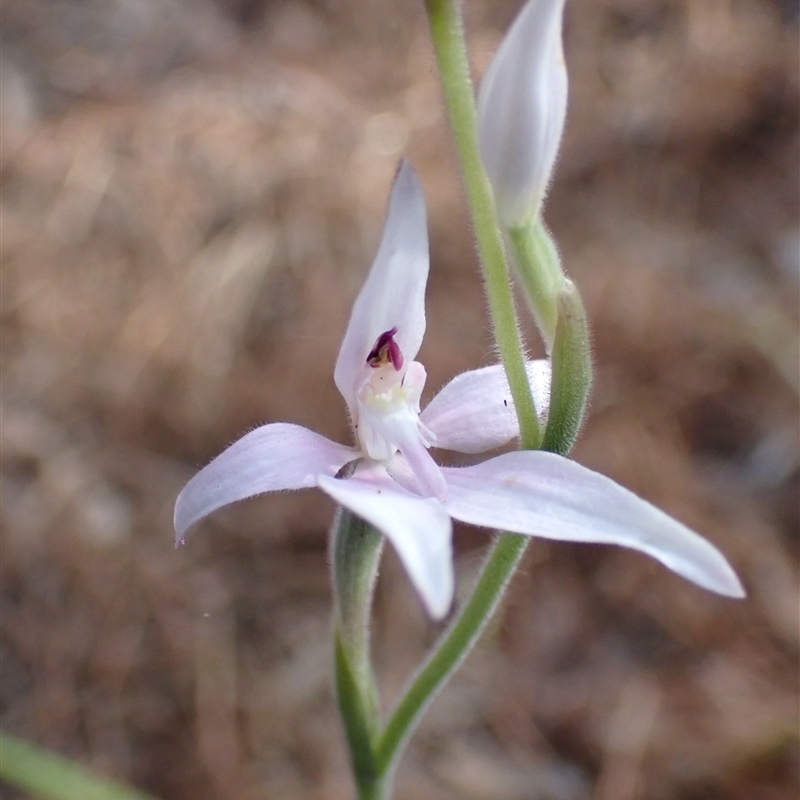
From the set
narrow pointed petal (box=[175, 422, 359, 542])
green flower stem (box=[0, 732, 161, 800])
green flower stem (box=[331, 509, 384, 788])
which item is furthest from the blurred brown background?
narrow pointed petal (box=[175, 422, 359, 542])

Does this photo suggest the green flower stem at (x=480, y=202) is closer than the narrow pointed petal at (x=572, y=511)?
No

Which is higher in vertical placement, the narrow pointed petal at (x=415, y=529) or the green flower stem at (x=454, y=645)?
the narrow pointed petal at (x=415, y=529)

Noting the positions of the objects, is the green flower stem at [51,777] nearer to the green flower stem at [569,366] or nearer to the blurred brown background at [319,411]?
the blurred brown background at [319,411]

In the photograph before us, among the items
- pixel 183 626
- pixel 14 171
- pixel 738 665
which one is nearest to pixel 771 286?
pixel 738 665

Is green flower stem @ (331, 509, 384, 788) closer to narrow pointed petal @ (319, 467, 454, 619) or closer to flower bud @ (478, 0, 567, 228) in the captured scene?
narrow pointed petal @ (319, 467, 454, 619)

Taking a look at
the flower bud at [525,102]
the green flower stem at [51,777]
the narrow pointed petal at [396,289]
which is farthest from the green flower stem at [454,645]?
the green flower stem at [51,777]

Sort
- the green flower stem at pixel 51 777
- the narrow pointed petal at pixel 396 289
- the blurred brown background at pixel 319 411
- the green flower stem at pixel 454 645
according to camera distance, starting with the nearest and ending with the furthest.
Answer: the narrow pointed petal at pixel 396 289 < the green flower stem at pixel 454 645 < the green flower stem at pixel 51 777 < the blurred brown background at pixel 319 411

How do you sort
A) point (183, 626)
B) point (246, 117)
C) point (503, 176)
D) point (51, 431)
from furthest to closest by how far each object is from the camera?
point (246, 117) < point (51, 431) < point (183, 626) < point (503, 176)

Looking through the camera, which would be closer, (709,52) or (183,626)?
(183,626)

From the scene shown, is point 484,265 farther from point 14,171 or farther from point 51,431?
point 14,171
